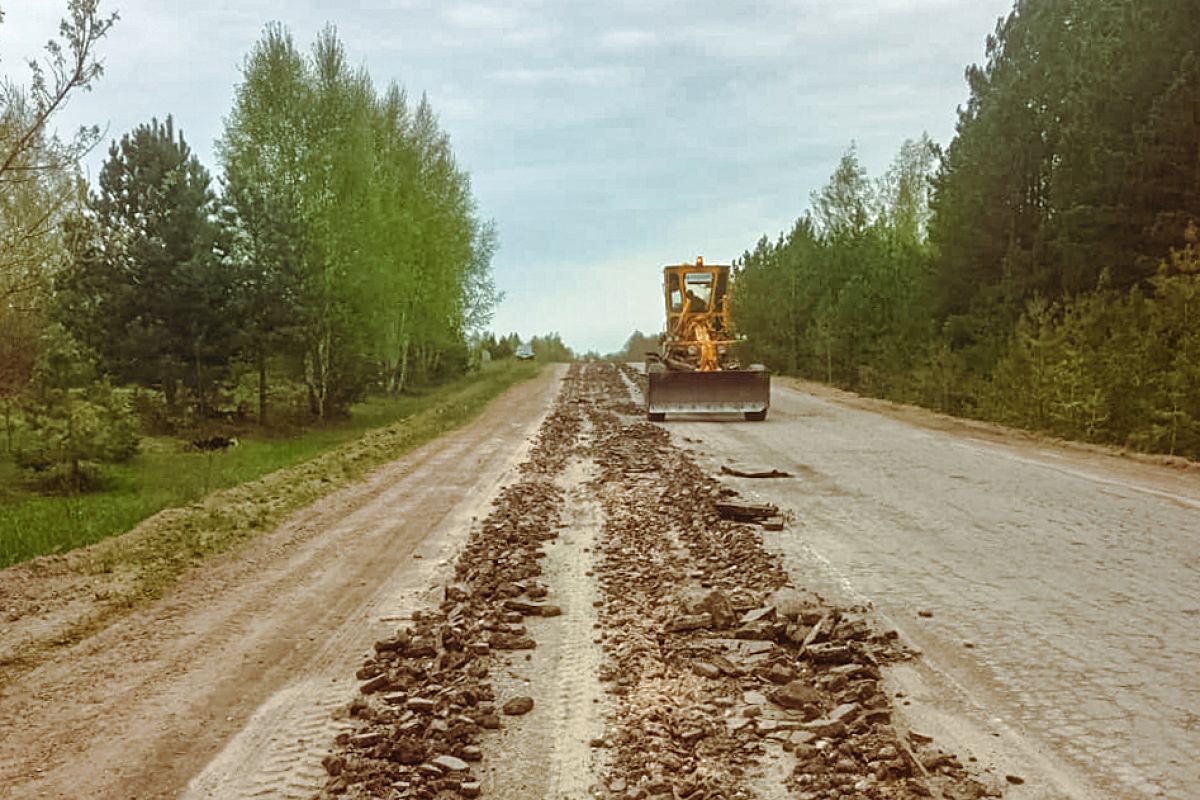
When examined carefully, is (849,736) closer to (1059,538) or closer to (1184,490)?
(1059,538)

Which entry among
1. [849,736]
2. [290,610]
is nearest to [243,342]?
[290,610]

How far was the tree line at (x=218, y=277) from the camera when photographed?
51.0 feet

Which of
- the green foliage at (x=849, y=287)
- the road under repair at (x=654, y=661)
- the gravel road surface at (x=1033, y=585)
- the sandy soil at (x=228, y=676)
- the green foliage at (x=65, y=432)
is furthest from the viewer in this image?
the green foliage at (x=849, y=287)

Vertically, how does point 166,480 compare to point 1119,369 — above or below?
below

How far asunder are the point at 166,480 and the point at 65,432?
171cm

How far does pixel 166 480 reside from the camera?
1564 centimetres

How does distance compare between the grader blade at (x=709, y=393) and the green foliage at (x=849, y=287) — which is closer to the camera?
the grader blade at (x=709, y=393)

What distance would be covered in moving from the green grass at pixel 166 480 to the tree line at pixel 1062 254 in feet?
44.5

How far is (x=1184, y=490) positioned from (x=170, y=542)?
12.0m

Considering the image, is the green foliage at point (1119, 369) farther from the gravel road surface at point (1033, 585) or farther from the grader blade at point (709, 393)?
the grader blade at point (709, 393)

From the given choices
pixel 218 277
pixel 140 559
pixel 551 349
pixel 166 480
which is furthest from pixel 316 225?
pixel 551 349

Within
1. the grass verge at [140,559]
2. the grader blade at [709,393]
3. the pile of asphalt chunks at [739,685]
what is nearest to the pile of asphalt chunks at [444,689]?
the pile of asphalt chunks at [739,685]

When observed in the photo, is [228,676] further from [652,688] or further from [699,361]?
[699,361]

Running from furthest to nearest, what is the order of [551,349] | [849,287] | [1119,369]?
[551,349], [849,287], [1119,369]
